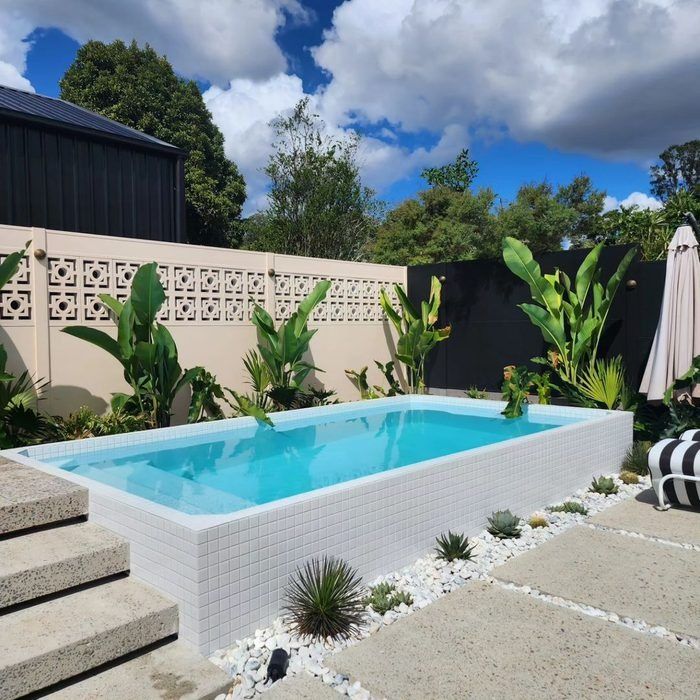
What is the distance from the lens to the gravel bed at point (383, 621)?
8.12 feet

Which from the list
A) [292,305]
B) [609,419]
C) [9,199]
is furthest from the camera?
[292,305]

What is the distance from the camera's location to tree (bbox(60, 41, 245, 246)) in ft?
61.3

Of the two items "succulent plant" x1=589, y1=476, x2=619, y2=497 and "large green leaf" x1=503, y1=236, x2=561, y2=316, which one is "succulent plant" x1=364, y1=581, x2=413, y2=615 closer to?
"succulent plant" x1=589, y1=476, x2=619, y2=497

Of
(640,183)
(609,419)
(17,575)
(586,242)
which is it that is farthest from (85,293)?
(640,183)

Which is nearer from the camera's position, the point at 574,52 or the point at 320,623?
the point at 320,623

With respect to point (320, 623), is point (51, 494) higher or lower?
higher

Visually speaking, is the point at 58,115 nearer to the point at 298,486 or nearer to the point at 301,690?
the point at 298,486

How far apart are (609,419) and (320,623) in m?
4.24

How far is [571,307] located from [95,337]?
18.7ft

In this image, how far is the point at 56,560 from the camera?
2805 mm

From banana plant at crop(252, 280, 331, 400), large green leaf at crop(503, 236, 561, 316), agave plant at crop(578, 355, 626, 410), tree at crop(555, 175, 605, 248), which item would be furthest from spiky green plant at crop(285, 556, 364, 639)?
tree at crop(555, 175, 605, 248)

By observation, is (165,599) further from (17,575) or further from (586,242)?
(586,242)

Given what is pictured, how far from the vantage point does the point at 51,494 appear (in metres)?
3.29

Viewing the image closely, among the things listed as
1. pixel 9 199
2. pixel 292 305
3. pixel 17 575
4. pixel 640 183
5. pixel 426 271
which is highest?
pixel 640 183
